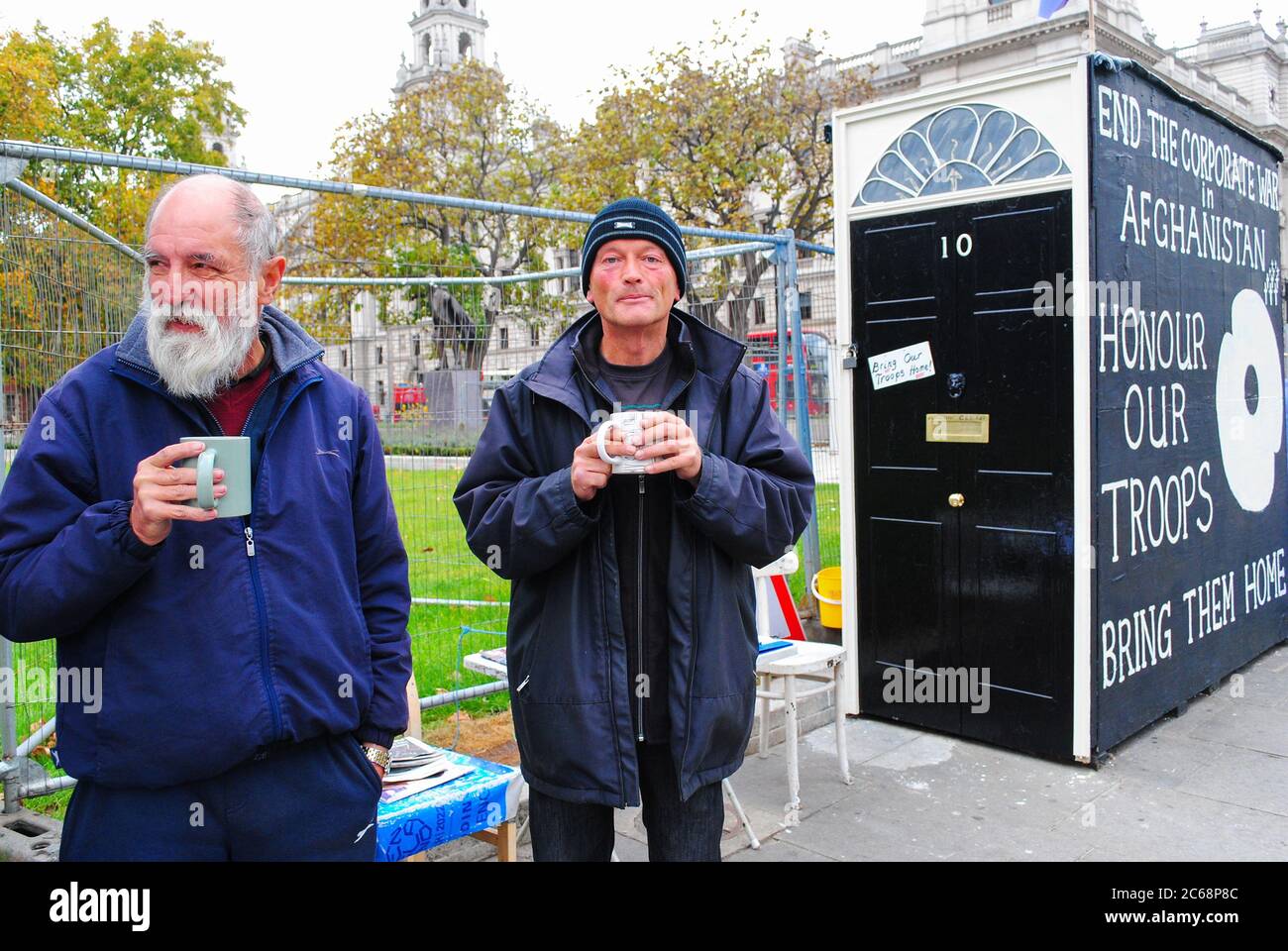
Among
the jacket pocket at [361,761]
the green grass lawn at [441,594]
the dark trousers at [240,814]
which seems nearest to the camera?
the dark trousers at [240,814]

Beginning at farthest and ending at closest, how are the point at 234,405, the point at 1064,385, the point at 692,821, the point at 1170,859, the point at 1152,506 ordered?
1. the point at 1152,506
2. the point at 1064,385
3. the point at 1170,859
4. the point at 692,821
5. the point at 234,405

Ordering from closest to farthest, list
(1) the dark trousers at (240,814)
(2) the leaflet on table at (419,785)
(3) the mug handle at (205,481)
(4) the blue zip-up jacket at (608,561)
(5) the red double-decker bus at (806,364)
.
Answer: (3) the mug handle at (205,481) → (1) the dark trousers at (240,814) → (4) the blue zip-up jacket at (608,561) → (2) the leaflet on table at (419,785) → (5) the red double-decker bus at (806,364)

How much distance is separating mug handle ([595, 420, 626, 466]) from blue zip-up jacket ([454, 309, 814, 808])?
0.44 ft

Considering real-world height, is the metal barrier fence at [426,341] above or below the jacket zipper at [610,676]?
above

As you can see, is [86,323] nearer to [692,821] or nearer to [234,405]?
[234,405]

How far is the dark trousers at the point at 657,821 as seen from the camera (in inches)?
93.0

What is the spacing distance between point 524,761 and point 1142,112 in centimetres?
452

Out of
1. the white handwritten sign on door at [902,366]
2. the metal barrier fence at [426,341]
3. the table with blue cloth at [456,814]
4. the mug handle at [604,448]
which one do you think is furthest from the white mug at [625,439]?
the white handwritten sign on door at [902,366]

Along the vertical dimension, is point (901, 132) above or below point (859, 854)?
above

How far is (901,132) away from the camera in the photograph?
519 cm

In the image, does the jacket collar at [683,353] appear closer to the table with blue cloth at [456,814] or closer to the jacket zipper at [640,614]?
the jacket zipper at [640,614]

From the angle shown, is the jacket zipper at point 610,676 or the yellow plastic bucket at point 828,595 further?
the yellow plastic bucket at point 828,595

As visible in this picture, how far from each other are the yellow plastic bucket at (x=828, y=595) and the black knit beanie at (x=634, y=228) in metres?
4.16
